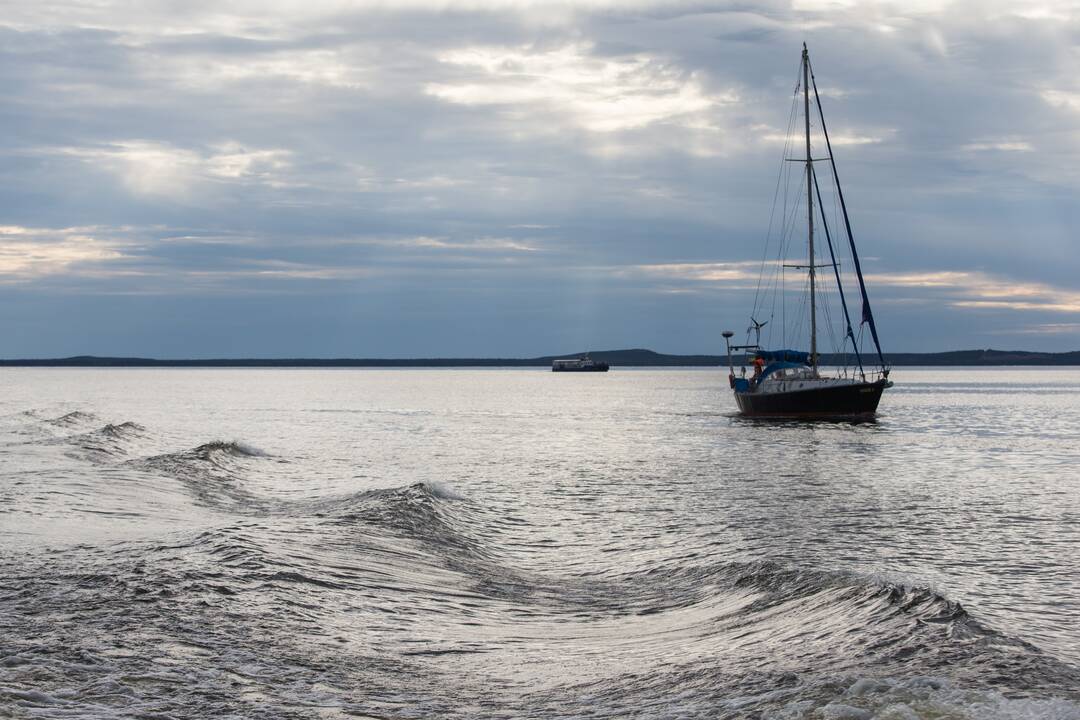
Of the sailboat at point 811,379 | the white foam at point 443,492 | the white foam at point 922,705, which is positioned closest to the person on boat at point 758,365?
the sailboat at point 811,379

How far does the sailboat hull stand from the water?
80.9ft

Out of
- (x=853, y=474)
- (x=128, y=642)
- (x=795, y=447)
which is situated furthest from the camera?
(x=795, y=447)

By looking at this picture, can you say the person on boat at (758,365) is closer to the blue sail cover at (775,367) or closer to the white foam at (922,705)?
the blue sail cover at (775,367)

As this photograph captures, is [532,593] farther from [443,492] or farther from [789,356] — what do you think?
[789,356]

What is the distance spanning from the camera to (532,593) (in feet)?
45.2

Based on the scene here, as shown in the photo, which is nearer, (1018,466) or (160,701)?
(160,701)

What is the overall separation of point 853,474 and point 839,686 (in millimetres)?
25290

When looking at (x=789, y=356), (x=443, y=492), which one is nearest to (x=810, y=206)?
(x=789, y=356)

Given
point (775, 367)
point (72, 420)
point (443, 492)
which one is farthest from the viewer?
point (775, 367)

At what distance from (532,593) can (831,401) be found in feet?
153

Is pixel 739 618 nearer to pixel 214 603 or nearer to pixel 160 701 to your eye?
pixel 214 603

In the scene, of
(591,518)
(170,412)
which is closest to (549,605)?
(591,518)

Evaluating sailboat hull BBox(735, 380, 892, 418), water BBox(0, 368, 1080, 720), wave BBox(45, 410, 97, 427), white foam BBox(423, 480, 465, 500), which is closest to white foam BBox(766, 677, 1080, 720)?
water BBox(0, 368, 1080, 720)

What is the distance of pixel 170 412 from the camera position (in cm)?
7731
